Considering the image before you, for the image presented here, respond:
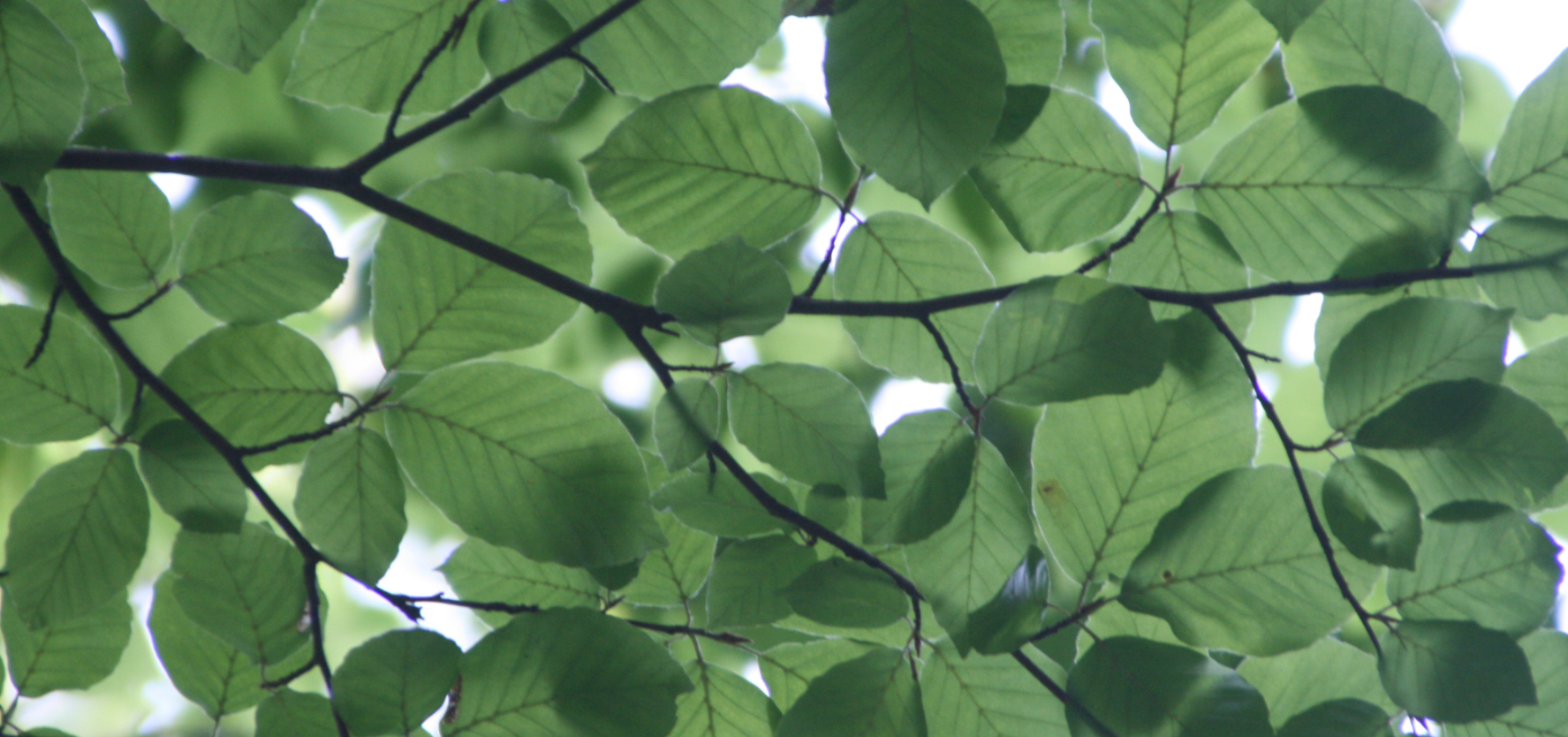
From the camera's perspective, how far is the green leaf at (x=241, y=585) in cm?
49

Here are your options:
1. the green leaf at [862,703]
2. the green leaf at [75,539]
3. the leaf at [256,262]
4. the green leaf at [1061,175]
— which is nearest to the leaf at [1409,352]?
the green leaf at [1061,175]

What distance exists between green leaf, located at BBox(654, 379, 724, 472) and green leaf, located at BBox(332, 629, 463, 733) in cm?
15

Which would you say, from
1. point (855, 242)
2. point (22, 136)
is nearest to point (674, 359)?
point (855, 242)

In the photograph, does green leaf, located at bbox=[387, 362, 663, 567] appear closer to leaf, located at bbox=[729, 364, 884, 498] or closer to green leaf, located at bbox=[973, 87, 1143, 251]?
leaf, located at bbox=[729, 364, 884, 498]

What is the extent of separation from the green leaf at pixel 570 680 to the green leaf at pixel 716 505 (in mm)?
59

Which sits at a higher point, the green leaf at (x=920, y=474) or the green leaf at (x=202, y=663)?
the green leaf at (x=920, y=474)

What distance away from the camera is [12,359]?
18.4 inches

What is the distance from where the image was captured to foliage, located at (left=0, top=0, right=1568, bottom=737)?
0.39 metres

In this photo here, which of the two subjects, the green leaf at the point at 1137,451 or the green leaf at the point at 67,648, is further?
the green leaf at the point at 67,648

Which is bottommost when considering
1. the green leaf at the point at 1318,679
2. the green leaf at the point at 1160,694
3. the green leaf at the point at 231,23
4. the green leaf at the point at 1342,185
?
the green leaf at the point at 1160,694

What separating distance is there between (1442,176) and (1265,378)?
1.14 metres

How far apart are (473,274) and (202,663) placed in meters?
0.28

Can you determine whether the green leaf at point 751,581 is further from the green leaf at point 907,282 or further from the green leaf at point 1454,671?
the green leaf at point 1454,671

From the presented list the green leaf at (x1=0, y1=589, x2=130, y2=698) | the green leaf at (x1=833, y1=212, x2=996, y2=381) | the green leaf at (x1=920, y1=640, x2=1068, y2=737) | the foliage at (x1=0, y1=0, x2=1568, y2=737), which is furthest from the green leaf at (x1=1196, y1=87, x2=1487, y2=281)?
the green leaf at (x1=0, y1=589, x2=130, y2=698)
